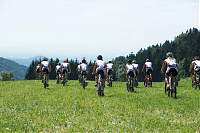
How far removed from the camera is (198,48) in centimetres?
16725

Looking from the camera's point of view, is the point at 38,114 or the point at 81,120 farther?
the point at 38,114

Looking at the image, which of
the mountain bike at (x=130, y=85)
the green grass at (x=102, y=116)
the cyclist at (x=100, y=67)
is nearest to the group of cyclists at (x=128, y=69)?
the cyclist at (x=100, y=67)

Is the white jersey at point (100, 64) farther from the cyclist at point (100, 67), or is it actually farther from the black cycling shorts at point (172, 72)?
the black cycling shorts at point (172, 72)

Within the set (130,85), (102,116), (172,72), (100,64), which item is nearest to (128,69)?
(130,85)

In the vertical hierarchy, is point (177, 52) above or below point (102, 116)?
above

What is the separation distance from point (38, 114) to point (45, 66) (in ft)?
66.3

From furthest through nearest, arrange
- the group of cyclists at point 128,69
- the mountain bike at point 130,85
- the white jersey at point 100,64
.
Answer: the mountain bike at point 130,85, the white jersey at point 100,64, the group of cyclists at point 128,69

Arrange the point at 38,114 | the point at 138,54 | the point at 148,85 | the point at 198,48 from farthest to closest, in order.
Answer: the point at 138,54, the point at 198,48, the point at 148,85, the point at 38,114

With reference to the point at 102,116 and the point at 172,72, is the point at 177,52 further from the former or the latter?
the point at 102,116

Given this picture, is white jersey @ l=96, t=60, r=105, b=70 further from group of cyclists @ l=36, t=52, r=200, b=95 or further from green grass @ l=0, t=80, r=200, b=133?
green grass @ l=0, t=80, r=200, b=133

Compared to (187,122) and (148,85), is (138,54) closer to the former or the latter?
(148,85)

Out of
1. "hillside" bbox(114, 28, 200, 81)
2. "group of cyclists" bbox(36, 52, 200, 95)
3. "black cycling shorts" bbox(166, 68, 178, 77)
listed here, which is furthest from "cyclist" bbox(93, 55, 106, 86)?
"hillside" bbox(114, 28, 200, 81)

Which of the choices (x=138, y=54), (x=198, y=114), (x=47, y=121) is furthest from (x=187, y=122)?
(x=138, y=54)

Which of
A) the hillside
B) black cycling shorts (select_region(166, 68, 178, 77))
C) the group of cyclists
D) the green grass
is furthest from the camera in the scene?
the hillside
